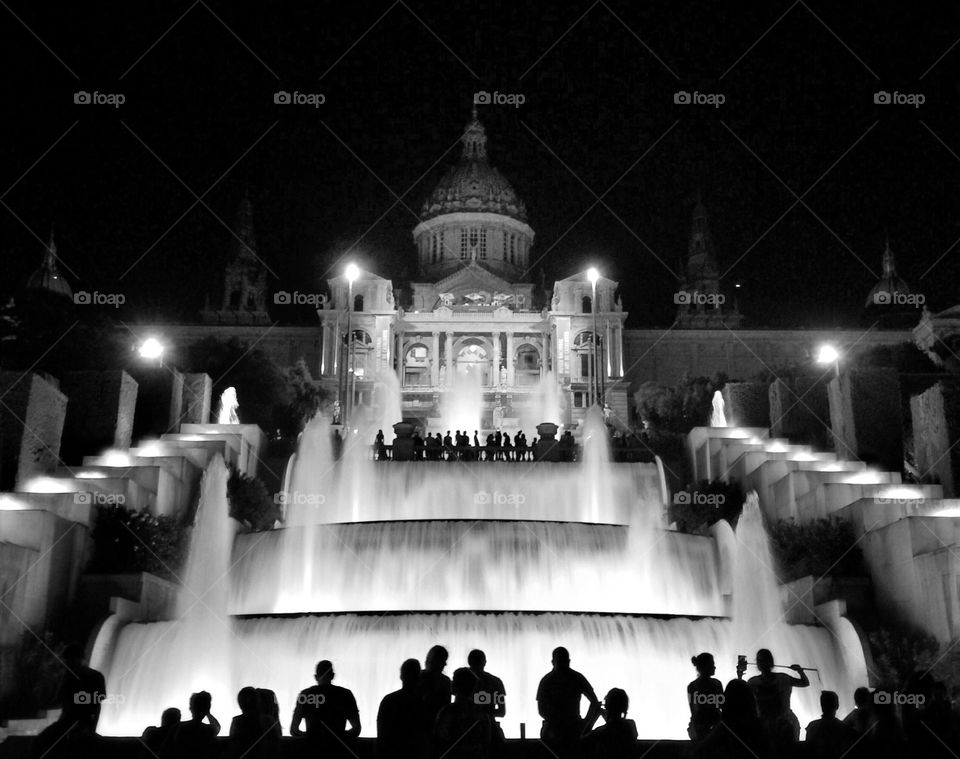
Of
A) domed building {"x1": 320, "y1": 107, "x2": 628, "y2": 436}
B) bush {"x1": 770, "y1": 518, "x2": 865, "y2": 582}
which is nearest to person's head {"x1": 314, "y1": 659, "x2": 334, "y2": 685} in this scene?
bush {"x1": 770, "y1": 518, "x2": 865, "y2": 582}

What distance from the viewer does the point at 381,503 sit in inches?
1123

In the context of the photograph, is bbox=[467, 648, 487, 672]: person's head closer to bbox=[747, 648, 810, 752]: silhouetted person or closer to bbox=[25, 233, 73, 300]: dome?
bbox=[747, 648, 810, 752]: silhouetted person

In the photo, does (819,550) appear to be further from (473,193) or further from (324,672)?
(473,193)

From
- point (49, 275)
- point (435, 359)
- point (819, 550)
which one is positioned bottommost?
point (819, 550)

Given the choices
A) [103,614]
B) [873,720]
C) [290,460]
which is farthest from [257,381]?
[873,720]

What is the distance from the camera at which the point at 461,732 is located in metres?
8.43

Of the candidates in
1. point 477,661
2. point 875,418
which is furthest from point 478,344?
point 477,661

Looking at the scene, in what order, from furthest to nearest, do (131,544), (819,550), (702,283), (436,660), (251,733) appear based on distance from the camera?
(702,283) → (819,550) → (131,544) → (436,660) → (251,733)

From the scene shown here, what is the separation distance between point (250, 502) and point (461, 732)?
19.5 meters

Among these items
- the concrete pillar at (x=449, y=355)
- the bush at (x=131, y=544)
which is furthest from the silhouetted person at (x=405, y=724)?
the concrete pillar at (x=449, y=355)

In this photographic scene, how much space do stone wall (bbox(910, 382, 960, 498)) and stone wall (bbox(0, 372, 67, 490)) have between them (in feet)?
58.5

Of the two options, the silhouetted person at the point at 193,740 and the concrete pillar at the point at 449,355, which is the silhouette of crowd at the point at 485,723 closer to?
the silhouetted person at the point at 193,740

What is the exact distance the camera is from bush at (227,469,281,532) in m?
27.0

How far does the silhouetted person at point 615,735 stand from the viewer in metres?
8.68
